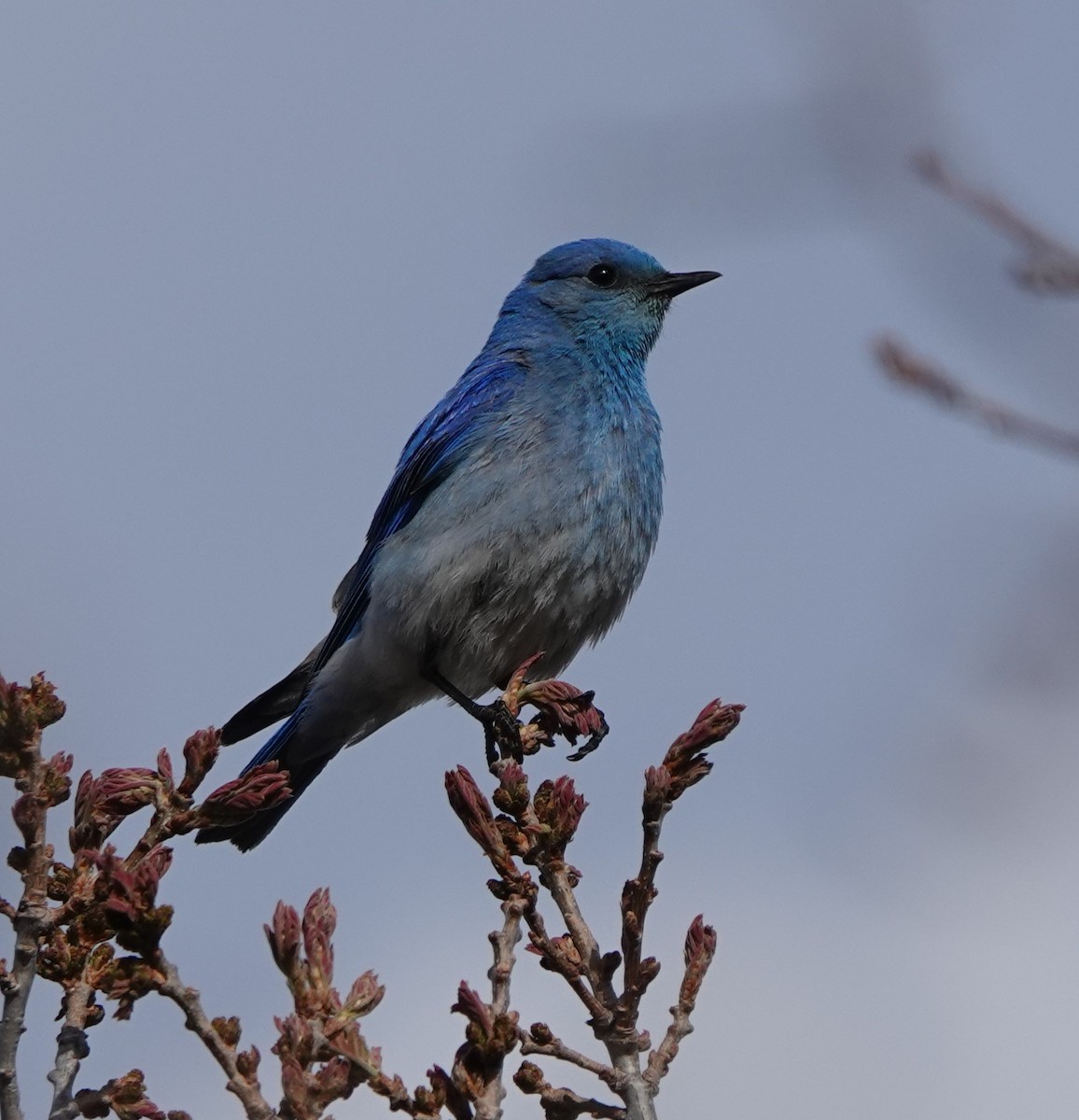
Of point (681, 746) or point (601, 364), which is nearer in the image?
point (681, 746)

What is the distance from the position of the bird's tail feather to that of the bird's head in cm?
208

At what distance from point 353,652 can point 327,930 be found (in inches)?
135

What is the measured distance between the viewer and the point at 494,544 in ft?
19.6

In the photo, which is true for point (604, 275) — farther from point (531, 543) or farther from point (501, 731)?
point (501, 731)

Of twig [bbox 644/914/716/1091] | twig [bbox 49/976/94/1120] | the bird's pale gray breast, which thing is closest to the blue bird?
the bird's pale gray breast

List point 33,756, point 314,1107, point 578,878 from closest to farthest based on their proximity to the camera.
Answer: point 314,1107 < point 33,756 < point 578,878

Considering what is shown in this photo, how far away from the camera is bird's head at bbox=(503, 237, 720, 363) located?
23.0 ft

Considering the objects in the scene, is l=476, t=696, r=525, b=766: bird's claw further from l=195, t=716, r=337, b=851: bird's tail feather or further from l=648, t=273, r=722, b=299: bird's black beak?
l=648, t=273, r=722, b=299: bird's black beak

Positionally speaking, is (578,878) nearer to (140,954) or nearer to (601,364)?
(140,954)

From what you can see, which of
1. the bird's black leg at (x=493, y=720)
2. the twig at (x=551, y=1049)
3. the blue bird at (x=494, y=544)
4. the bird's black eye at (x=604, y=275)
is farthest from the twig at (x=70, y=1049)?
the bird's black eye at (x=604, y=275)

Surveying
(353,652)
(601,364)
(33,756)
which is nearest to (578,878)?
(33,756)

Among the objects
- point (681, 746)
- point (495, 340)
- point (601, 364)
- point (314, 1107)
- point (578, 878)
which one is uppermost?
point (495, 340)

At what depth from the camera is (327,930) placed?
3.05 m

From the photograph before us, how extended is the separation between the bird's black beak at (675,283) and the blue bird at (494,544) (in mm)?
288
